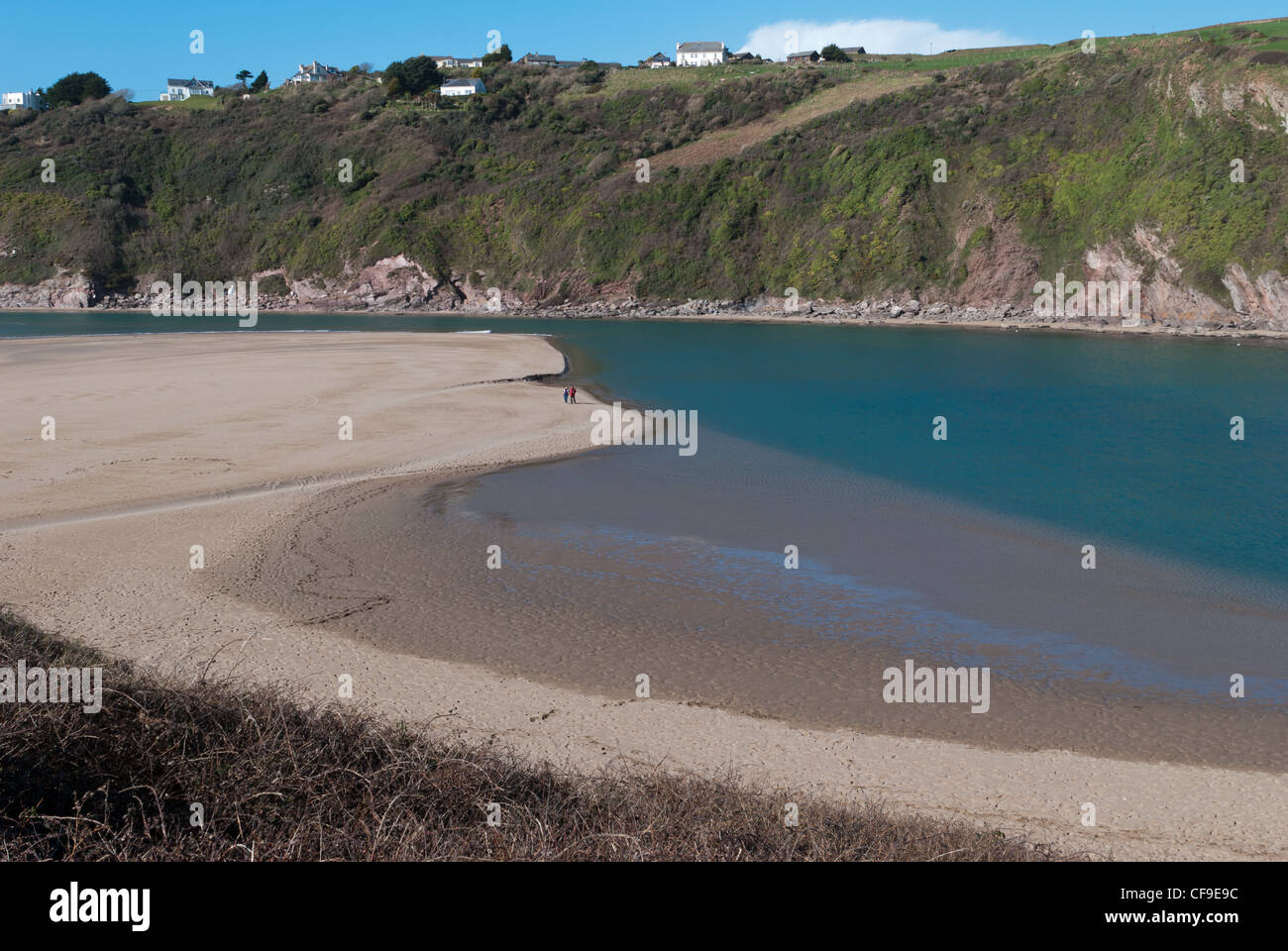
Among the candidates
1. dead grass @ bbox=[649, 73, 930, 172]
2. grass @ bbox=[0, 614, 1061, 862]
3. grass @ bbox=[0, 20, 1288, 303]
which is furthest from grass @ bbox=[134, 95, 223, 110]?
grass @ bbox=[0, 614, 1061, 862]

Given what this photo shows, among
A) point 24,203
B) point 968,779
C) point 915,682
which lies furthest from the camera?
point 24,203

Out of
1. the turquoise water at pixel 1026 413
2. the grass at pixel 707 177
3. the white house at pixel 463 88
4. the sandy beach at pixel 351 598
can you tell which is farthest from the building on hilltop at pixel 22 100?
the sandy beach at pixel 351 598

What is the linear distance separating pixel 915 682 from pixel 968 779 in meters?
2.60

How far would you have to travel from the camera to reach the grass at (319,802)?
499 centimetres

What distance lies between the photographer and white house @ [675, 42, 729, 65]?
14262 centimetres

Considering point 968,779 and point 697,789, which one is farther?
point 968,779

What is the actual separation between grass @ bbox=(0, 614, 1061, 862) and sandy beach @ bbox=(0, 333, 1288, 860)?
3.73ft

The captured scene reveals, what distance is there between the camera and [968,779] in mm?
9391

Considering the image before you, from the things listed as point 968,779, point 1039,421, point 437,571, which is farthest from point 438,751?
point 1039,421

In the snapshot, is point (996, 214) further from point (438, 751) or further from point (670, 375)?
point (438, 751)

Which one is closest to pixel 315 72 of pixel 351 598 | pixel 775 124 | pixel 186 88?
pixel 186 88

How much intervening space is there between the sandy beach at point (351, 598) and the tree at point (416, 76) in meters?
102

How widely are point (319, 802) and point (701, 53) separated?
15215 centimetres

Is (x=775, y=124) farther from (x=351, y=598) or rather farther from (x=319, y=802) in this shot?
(x=319, y=802)
